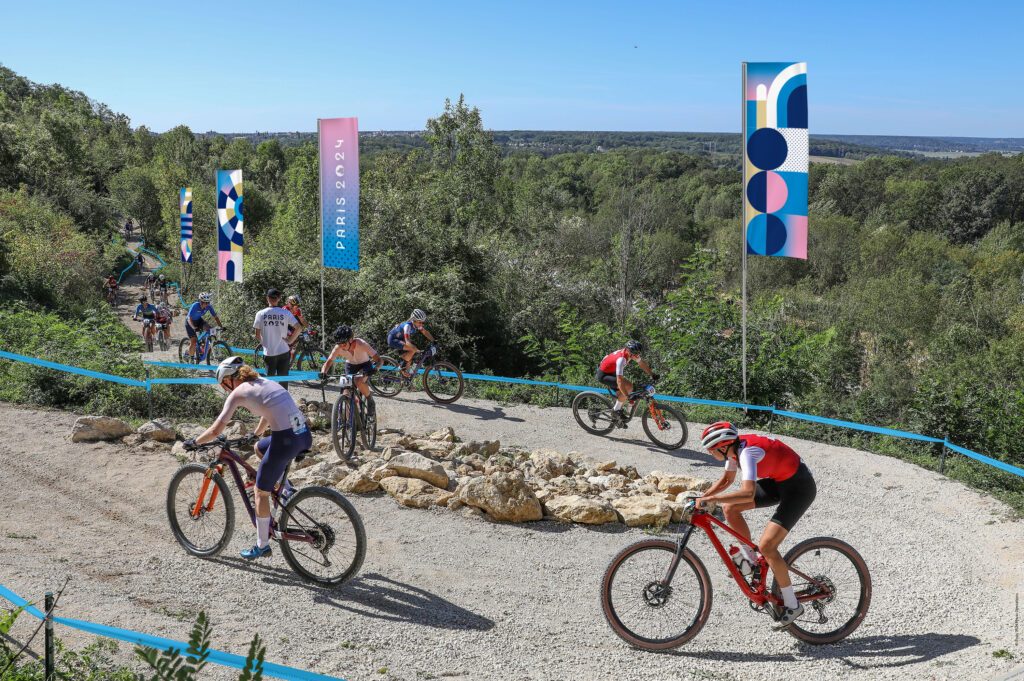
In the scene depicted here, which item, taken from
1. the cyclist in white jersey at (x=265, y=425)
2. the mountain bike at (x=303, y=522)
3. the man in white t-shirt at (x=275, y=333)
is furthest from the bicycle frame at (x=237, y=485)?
the man in white t-shirt at (x=275, y=333)

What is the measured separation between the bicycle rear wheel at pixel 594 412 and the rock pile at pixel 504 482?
1.57 m

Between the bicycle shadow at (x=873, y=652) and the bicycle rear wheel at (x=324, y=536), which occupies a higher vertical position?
the bicycle rear wheel at (x=324, y=536)

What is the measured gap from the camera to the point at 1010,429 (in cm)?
1234

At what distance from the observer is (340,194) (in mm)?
16156

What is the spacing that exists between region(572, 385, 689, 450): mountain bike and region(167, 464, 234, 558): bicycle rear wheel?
6850 millimetres

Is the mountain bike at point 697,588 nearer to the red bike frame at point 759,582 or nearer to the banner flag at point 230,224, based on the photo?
the red bike frame at point 759,582

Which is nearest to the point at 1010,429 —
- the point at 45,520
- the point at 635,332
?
the point at 635,332

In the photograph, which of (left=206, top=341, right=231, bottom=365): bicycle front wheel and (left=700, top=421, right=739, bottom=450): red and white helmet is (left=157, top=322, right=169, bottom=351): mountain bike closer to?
(left=206, top=341, right=231, bottom=365): bicycle front wheel

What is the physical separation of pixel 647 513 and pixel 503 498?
1630 millimetres

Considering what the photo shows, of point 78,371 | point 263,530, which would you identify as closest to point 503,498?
point 263,530

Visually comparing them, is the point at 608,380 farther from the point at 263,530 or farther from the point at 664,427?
the point at 263,530

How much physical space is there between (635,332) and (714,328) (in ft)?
16.8

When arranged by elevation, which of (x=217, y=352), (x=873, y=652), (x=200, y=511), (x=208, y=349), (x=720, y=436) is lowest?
(x=873, y=652)

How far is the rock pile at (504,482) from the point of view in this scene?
906 centimetres
